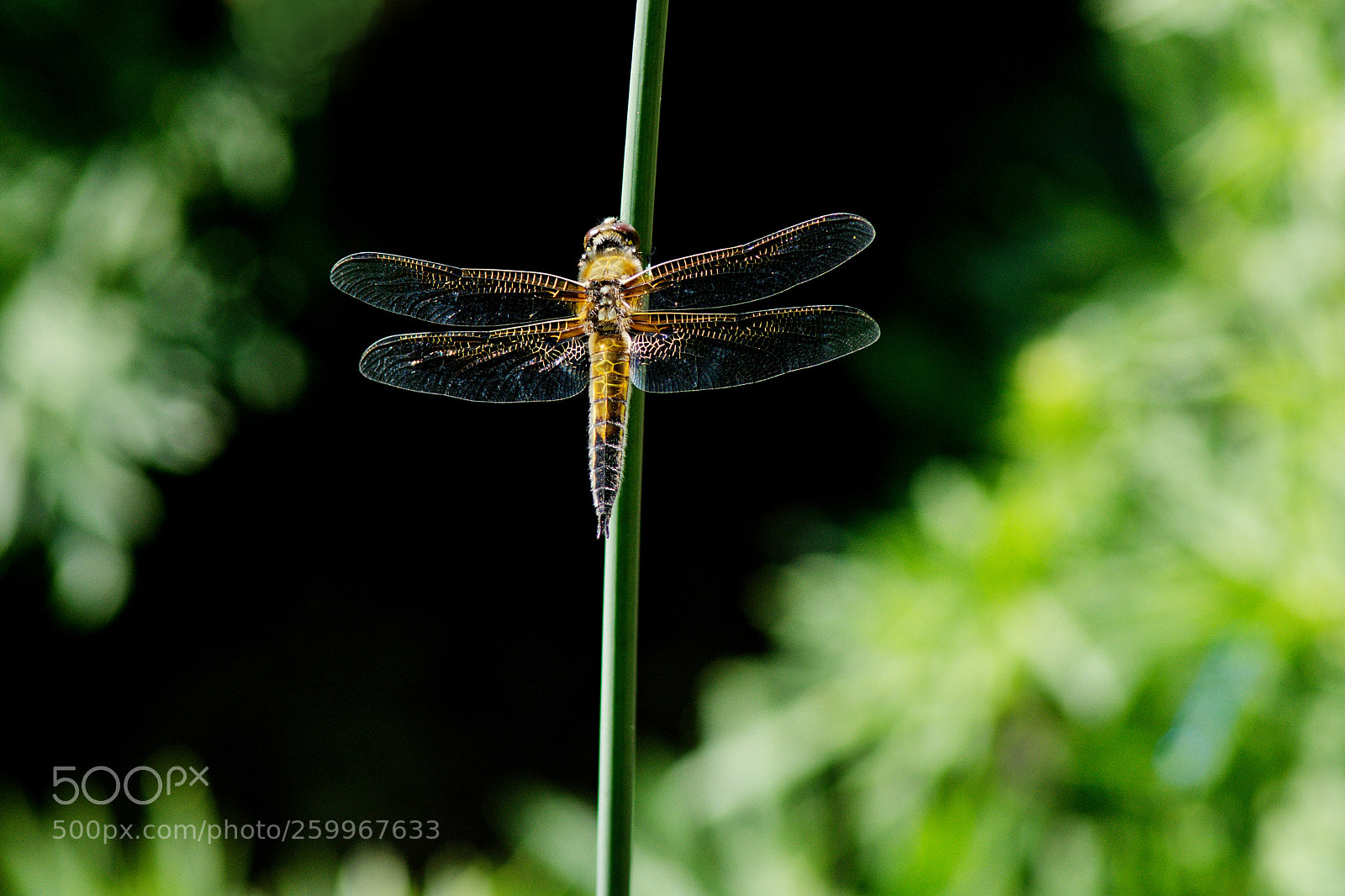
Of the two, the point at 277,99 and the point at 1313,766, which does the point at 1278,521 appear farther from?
the point at 277,99

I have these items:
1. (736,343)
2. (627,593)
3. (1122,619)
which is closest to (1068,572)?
(1122,619)

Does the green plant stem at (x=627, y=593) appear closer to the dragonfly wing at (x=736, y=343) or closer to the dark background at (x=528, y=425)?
the dragonfly wing at (x=736, y=343)

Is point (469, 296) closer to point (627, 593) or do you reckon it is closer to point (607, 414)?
point (607, 414)

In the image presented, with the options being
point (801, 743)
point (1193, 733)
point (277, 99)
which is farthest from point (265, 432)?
point (1193, 733)

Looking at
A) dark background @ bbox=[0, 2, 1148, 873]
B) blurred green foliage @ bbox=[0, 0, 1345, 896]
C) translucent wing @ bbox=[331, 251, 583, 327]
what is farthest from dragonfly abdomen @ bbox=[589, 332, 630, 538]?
dark background @ bbox=[0, 2, 1148, 873]

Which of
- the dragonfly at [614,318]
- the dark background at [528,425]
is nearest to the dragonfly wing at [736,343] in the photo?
the dragonfly at [614,318]

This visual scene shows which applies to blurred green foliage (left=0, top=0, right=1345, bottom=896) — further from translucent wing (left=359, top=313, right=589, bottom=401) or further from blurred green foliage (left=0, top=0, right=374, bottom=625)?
translucent wing (left=359, top=313, right=589, bottom=401)
